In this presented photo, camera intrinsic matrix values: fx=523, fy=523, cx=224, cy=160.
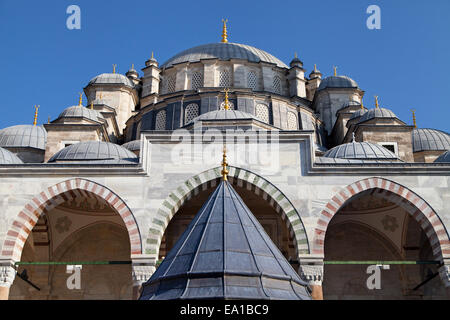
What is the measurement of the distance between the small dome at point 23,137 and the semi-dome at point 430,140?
13.4 metres

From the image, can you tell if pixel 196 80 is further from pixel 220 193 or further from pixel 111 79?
pixel 220 193

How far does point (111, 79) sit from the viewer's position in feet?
72.7

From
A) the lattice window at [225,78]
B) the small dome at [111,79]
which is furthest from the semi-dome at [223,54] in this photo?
the small dome at [111,79]

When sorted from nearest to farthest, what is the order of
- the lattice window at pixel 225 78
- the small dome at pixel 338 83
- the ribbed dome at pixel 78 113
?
1. the ribbed dome at pixel 78 113
2. the lattice window at pixel 225 78
3. the small dome at pixel 338 83

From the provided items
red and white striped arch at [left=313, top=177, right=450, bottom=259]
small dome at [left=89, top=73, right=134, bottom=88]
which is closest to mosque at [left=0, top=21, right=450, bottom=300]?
red and white striped arch at [left=313, top=177, right=450, bottom=259]

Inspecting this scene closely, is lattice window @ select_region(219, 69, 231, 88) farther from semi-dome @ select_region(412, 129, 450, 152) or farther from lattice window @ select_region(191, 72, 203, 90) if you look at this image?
semi-dome @ select_region(412, 129, 450, 152)

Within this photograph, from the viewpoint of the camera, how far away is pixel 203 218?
203 inches

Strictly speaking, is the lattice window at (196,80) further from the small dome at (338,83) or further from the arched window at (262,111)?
the small dome at (338,83)

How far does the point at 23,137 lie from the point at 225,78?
8.09 metres

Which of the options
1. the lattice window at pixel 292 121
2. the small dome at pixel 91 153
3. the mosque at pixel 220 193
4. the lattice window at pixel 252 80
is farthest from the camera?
the lattice window at pixel 252 80

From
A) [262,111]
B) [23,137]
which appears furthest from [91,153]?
[262,111]

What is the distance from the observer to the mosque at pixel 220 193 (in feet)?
37.6
